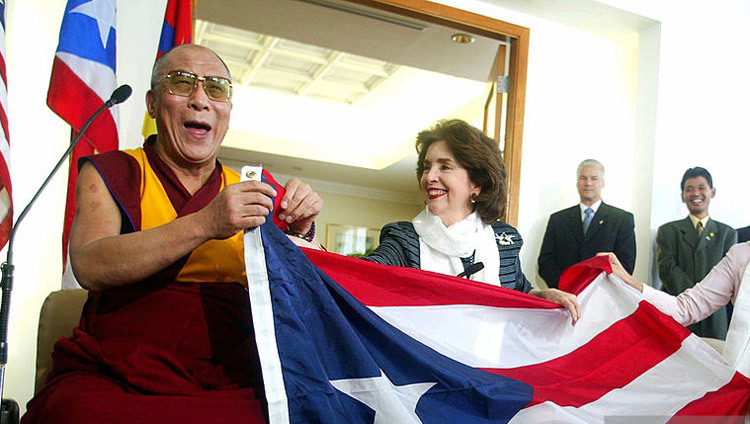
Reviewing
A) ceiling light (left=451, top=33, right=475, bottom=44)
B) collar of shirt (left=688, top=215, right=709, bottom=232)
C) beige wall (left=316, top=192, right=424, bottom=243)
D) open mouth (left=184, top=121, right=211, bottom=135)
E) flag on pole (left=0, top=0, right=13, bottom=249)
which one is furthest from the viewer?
beige wall (left=316, top=192, right=424, bottom=243)

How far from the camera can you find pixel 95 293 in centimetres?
145

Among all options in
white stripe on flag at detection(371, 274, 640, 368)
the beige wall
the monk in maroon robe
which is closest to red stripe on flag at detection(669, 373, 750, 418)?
white stripe on flag at detection(371, 274, 640, 368)

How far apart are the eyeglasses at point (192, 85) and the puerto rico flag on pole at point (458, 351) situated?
1.42 ft

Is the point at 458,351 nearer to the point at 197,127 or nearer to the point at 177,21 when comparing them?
the point at 197,127

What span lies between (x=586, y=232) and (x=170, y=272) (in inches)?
142

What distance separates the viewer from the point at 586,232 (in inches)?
180

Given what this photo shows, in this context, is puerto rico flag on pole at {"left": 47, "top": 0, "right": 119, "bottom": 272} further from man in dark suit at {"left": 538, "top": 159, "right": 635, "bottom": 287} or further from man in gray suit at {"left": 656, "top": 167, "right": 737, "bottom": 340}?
man in gray suit at {"left": 656, "top": 167, "right": 737, "bottom": 340}

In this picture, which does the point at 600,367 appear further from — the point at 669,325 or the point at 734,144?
the point at 734,144

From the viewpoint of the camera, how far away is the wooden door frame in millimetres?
4645

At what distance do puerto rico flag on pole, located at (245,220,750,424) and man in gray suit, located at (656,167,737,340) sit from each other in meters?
→ 2.48

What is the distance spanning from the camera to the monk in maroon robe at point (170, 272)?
3.98ft

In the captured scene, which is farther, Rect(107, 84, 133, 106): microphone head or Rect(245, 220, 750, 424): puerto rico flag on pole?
Rect(107, 84, 133, 106): microphone head

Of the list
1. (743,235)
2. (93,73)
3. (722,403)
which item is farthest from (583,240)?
(93,73)

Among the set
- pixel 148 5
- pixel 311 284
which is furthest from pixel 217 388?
pixel 148 5
